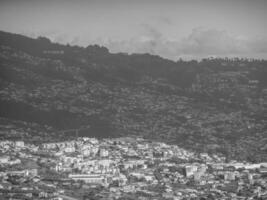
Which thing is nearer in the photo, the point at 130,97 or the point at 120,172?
the point at 120,172

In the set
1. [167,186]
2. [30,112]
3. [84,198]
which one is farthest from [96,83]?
[84,198]

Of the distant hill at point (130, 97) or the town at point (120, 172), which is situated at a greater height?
the distant hill at point (130, 97)

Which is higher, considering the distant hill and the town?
the distant hill

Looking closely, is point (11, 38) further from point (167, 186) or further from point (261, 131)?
point (167, 186)

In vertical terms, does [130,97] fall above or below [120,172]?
above
